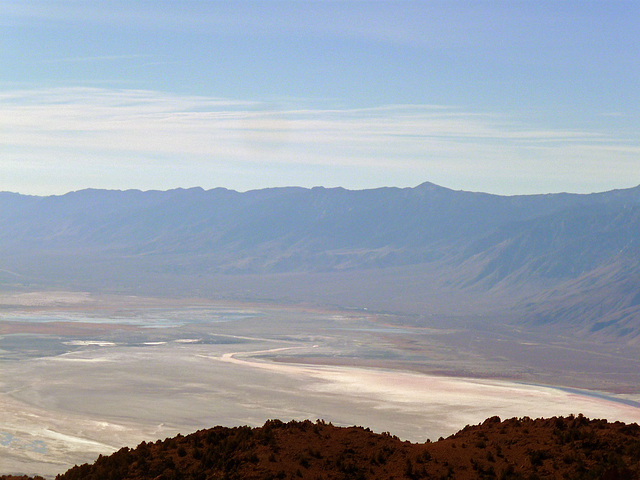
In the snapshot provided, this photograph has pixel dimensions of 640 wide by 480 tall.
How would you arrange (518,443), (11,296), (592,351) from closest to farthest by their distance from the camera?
(518,443), (592,351), (11,296)

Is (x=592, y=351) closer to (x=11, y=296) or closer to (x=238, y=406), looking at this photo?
(x=238, y=406)

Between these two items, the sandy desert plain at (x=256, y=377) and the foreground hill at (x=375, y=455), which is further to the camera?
the sandy desert plain at (x=256, y=377)

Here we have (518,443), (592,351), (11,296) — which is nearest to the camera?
(518,443)

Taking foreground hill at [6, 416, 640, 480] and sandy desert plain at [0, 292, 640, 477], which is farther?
sandy desert plain at [0, 292, 640, 477]

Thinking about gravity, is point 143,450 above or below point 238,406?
above

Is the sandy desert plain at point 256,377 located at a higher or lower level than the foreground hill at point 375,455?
lower

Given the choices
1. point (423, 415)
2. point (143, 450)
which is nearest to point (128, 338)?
point (423, 415)
